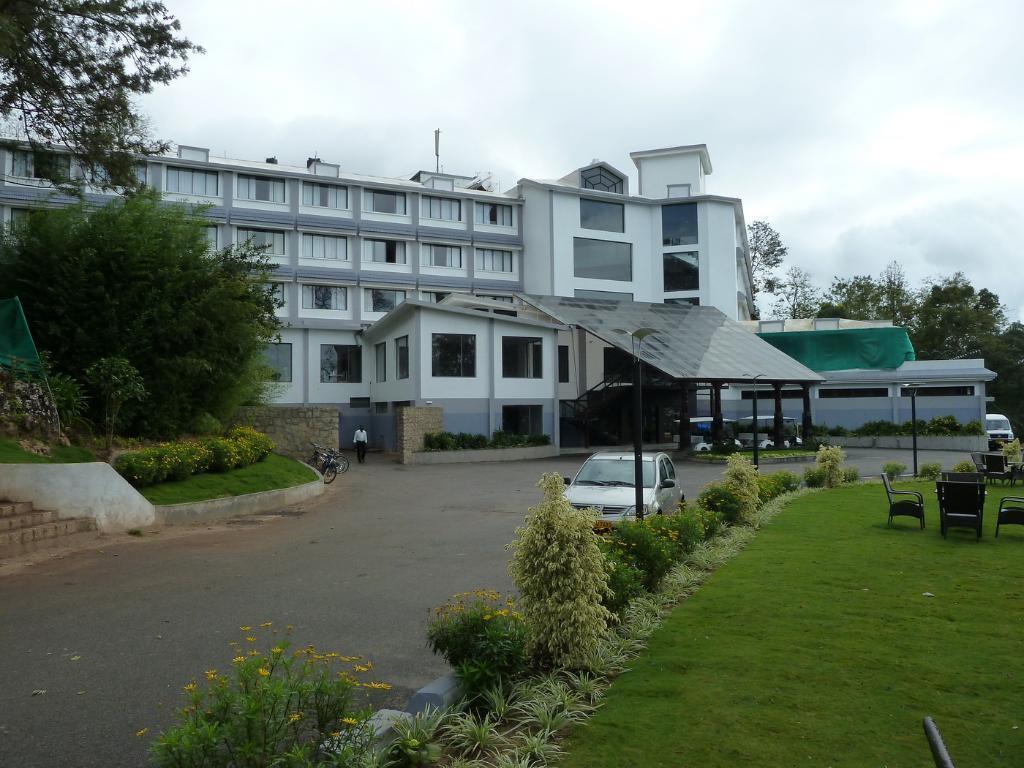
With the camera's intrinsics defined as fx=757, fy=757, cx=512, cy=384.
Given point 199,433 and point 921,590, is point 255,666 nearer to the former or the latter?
point 921,590

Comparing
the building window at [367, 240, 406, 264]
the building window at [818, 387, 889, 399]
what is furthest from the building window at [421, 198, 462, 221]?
the building window at [818, 387, 889, 399]

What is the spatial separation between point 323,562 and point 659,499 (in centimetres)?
599

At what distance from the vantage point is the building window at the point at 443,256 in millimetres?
46344

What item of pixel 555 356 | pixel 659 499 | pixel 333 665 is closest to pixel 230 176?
pixel 555 356

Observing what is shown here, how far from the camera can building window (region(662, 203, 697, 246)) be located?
50438 millimetres

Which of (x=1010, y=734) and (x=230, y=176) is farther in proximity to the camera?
(x=230, y=176)

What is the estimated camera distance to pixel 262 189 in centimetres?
4291

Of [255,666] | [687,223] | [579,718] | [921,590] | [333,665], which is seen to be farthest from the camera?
[687,223]

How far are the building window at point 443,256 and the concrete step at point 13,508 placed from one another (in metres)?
35.5

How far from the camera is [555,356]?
36.4m

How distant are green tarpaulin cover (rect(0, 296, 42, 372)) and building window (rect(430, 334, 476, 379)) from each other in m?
19.1

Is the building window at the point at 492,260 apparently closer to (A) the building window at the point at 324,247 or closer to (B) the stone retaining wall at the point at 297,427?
(A) the building window at the point at 324,247

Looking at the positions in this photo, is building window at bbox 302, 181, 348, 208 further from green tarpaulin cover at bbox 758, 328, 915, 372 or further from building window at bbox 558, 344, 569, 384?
green tarpaulin cover at bbox 758, 328, 915, 372

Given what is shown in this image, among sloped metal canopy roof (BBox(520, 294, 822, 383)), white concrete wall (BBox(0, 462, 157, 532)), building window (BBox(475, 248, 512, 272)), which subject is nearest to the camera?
white concrete wall (BBox(0, 462, 157, 532))
